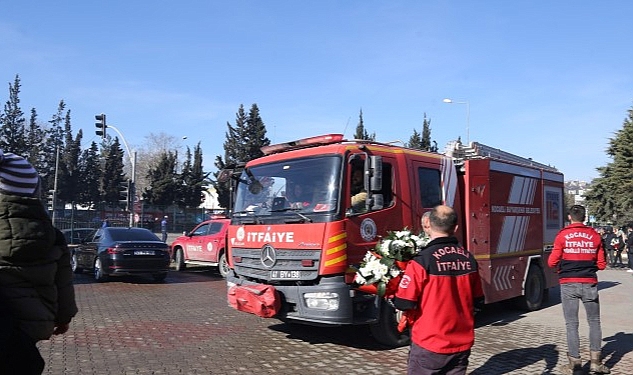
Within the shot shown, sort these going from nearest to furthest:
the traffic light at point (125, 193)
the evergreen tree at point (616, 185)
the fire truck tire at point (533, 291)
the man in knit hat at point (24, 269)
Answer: the man in knit hat at point (24, 269)
the fire truck tire at point (533, 291)
the traffic light at point (125, 193)
the evergreen tree at point (616, 185)

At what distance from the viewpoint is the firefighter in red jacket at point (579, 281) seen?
20.7 ft

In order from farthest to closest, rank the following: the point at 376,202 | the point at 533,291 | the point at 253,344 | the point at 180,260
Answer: the point at 180,260, the point at 533,291, the point at 253,344, the point at 376,202

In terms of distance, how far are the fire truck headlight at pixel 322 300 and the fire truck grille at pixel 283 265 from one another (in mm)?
226

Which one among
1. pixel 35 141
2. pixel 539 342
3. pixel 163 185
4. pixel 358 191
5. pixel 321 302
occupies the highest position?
pixel 35 141

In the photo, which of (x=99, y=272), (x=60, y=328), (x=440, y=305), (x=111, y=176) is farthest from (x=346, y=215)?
(x=111, y=176)

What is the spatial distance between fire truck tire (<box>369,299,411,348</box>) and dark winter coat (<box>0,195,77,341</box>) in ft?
16.5

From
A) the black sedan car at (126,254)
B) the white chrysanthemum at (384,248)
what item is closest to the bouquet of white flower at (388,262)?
the white chrysanthemum at (384,248)

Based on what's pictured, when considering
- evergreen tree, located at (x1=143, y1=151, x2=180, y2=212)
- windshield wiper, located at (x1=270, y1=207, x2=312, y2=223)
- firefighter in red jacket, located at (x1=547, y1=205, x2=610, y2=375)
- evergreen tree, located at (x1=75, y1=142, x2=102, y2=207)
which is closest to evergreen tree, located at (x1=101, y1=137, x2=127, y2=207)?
evergreen tree, located at (x1=75, y1=142, x2=102, y2=207)

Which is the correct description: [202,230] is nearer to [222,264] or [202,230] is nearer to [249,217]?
[222,264]

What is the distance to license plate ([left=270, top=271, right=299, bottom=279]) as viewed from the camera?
708 centimetres

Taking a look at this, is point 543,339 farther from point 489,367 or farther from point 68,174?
point 68,174

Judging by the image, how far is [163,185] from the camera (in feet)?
165

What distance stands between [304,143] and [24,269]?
5632 mm

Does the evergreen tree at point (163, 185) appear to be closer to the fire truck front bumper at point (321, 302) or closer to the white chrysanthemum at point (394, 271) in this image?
the fire truck front bumper at point (321, 302)
